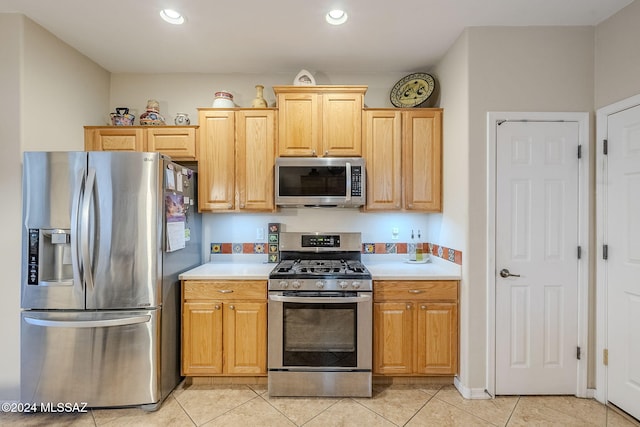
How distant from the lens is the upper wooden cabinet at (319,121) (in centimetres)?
266

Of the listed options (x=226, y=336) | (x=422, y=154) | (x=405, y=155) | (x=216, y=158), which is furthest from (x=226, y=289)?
(x=422, y=154)

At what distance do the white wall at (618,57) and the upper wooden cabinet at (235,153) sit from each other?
255 cm

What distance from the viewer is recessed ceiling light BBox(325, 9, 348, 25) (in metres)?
2.11

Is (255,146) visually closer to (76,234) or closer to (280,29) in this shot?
(280,29)

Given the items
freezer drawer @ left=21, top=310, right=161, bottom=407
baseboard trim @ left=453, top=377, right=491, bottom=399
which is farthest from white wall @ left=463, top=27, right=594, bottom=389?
freezer drawer @ left=21, top=310, right=161, bottom=407

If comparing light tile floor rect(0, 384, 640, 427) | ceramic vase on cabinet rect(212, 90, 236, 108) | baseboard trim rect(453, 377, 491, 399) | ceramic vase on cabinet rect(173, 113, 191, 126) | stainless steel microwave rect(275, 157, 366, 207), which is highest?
ceramic vase on cabinet rect(212, 90, 236, 108)

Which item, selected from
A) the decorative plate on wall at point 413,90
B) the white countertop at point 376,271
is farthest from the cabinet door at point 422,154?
the white countertop at point 376,271

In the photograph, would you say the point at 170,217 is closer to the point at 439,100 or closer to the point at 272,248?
the point at 272,248

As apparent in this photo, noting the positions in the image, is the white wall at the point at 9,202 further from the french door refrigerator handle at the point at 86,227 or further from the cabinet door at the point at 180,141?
the cabinet door at the point at 180,141

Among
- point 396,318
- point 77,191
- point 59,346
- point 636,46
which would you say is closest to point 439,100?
point 636,46

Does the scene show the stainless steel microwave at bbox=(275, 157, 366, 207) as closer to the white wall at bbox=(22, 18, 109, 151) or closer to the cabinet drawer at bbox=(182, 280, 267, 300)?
the cabinet drawer at bbox=(182, 280, 267, 300)

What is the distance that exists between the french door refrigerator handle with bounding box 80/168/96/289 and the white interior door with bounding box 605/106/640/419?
3626 millimetres

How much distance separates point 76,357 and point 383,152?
2806 mm

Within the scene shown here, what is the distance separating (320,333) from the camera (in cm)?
228
